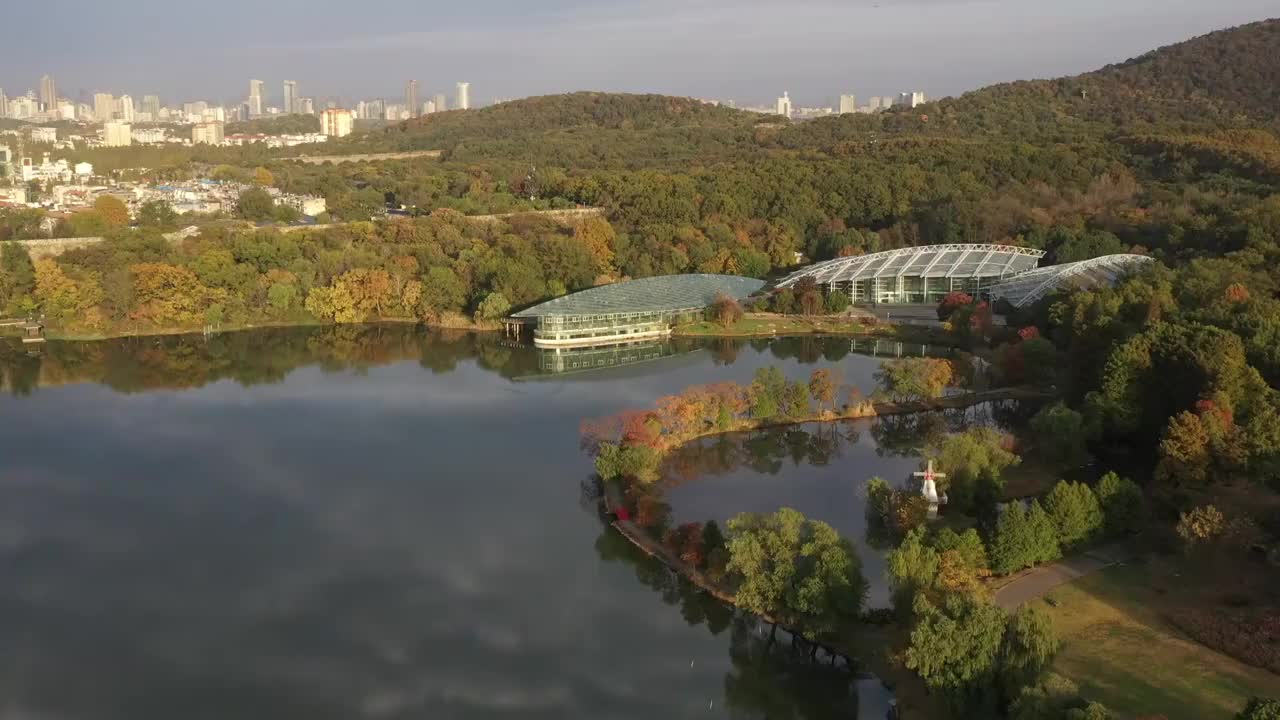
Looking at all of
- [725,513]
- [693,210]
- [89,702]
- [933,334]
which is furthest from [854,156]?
[89,702]

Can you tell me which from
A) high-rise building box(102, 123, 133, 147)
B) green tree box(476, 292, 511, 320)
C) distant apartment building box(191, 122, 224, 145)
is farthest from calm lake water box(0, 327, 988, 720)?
distant apartment building box(191, 122, 224, 145)

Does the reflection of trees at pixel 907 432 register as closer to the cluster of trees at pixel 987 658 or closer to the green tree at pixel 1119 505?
the green tree at pixel 1119 505

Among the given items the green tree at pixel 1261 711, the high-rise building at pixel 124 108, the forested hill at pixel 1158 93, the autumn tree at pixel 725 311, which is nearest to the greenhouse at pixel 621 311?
the autumn tree at pixel 725 311

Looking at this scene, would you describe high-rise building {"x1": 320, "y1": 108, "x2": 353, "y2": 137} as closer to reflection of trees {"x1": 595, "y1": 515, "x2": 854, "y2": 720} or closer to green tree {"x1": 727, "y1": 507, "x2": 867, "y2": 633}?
reflection of trees {"x1": 595, "y1": 515, "x2": 854, "y2": 720}

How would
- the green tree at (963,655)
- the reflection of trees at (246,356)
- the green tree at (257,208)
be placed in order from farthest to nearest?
the green tree at (257,208), the reflection of trees at (246,356), the green tree at (963,655)

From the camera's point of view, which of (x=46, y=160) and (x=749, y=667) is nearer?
(x=749, y=667)

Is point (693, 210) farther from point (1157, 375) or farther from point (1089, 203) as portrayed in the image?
point (1157, 375)
